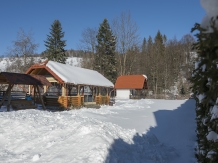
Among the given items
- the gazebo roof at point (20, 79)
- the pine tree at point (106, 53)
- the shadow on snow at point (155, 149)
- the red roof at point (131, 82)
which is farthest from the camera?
the pine tree at point (106, 53)

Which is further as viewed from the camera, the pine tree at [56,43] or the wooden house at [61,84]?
the pine tree at [56,43]

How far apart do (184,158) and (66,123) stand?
4.58 meters

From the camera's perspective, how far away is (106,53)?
146 feet

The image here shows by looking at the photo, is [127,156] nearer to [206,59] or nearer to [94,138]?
[94,138]

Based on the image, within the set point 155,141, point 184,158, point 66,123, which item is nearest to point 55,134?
point 66,123

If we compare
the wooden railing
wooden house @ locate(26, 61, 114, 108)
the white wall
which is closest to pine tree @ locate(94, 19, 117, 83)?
the white wall

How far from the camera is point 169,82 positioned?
162ft

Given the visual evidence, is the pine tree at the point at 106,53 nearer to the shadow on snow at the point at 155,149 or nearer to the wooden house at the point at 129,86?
the wooden house at the point at 129,86

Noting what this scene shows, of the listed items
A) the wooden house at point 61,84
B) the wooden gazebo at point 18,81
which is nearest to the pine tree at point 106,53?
the wooden house at point 61,84

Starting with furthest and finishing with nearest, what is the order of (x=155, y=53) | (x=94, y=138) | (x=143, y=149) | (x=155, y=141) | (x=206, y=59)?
(x=155, y=53)
(x=155, y=141)
(x=143, y=149)
(x=94, y=138)
(x=206, y=59)

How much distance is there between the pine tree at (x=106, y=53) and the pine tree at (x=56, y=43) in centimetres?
721

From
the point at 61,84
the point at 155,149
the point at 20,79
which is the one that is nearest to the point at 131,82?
the point at 61,84

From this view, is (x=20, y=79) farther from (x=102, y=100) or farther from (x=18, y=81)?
(x=102, y=100)

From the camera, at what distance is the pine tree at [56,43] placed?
4097cm
